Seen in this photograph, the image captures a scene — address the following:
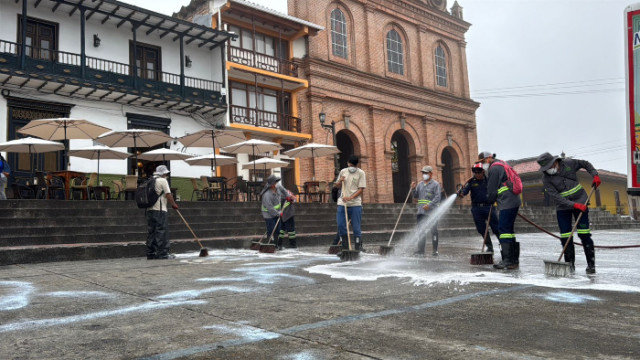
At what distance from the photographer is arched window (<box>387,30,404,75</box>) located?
95.3 ft

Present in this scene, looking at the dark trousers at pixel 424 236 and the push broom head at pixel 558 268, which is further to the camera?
the dark trousers at pixel 424 236

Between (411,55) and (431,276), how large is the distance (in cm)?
2613

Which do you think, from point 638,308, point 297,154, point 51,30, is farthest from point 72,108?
point 638,308

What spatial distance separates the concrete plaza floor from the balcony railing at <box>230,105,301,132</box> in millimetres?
16380

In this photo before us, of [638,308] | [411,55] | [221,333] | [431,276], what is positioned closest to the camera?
[221,333]

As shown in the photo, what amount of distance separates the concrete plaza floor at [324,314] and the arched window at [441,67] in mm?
26850

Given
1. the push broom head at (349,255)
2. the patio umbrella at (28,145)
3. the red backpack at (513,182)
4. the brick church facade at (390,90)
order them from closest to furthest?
the red backpack at (513,182) → the push broom head at (349,255) → the patio umbrella at (28,145) → the brick church facade at (390,90)

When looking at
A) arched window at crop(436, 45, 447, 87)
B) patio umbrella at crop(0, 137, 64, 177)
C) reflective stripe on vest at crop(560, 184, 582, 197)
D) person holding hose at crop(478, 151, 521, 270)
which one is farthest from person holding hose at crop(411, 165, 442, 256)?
arched window at crop(436, 45, 447, 87)

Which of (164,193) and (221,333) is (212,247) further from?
(221,333)

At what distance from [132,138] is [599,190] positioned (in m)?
39.0

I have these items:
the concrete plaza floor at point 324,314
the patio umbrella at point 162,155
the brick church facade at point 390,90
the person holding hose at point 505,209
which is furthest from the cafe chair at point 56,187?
the person holding hose at point 505,209

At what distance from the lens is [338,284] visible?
528 centimetres

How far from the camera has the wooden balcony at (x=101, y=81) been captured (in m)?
16.4

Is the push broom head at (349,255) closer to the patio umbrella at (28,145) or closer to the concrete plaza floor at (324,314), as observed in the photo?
the concrete plaza floor at (324,314)
